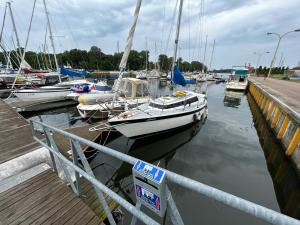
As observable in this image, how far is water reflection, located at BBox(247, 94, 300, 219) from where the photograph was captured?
16.4 ft

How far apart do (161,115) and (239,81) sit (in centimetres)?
2774

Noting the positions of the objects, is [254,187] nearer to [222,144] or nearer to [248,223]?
[248,223]

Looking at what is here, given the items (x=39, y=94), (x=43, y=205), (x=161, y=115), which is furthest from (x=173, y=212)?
(x=39, y=94)

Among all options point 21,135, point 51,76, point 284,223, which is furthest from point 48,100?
point 284,223

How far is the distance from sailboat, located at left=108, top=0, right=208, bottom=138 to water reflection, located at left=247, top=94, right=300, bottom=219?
163 inches

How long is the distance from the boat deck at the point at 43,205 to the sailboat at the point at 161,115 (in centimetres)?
420

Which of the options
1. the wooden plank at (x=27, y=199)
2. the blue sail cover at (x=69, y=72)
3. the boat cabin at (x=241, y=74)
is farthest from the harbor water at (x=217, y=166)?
the boat cabin at (x=241, y=74)

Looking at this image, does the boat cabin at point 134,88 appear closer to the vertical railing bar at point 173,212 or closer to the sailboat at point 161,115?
the sailboat at point 161,115

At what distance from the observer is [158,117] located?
7.82 metres

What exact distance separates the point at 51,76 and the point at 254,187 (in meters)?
29.8

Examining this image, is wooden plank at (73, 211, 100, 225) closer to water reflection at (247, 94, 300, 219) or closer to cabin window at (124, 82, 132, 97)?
water reflection at (247, 94, 300, 219)

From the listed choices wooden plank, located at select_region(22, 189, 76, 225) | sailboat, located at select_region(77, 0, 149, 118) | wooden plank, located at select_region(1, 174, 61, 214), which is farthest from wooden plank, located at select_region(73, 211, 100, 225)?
sailboat, located at select_region(77, 0, 149, 118)

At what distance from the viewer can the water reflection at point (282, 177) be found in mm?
5013

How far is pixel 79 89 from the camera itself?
51.1 feet
